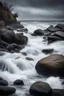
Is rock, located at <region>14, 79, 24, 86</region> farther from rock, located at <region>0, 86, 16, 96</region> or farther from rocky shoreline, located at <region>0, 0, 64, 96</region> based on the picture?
rock, located at <region>0, 86, 16, 96</region>

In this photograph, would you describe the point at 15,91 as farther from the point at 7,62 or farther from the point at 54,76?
the point at 7,62

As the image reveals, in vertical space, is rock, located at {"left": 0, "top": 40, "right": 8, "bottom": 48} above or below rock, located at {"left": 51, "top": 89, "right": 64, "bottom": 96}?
above

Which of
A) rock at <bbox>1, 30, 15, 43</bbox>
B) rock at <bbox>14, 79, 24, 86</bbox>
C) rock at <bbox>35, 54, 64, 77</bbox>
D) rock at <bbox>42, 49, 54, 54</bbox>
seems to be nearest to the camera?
rock at <bbox>14, 79, 24, 86</bbox>

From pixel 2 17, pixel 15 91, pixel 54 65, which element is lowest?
pixel 15 91

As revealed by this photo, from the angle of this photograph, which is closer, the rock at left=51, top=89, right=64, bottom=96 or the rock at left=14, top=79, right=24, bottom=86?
the rock at left=51, top=89, right=64, bottom=96

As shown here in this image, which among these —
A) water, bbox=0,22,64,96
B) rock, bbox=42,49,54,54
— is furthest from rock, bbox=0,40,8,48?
rock, bbox=42,49,54,54

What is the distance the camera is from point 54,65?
999 cm

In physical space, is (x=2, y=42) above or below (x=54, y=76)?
above

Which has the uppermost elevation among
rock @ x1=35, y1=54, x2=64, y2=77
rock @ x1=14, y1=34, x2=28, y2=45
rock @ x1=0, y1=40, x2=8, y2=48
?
rock @ x1=14, y1=34, x2=28, y2=45

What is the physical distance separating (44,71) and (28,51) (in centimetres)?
412

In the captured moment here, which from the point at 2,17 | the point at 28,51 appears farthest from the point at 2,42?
the point at 2,17

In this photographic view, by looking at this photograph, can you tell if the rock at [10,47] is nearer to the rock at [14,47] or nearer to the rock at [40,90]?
A: the rock at [14,47]

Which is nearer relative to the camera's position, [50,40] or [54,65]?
[54,65]

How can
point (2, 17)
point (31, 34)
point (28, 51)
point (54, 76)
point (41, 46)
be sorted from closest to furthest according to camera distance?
point (54, 76) → point (28, 51) → point (41, 46) → point (31, 34) → point (2, 17)
